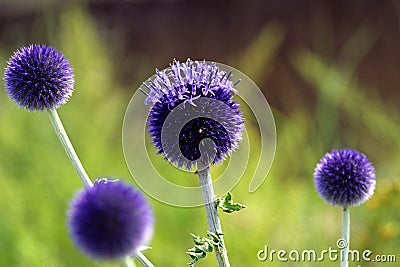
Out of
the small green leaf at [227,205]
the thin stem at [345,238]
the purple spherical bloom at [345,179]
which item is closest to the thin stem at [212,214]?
the small green leaf at [227,205]

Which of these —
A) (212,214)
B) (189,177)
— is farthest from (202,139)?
(189,177)

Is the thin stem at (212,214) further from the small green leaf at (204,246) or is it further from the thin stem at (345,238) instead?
the thin stem at (345,238)

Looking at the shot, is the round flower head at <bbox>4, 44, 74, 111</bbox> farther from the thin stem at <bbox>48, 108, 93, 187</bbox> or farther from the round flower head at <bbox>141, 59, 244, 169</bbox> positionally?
the round flower head at <bbox>141, 59, 244, 169</bbox>

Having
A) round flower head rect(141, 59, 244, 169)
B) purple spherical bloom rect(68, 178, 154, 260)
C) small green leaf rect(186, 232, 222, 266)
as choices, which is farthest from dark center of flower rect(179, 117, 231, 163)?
purple spherical bloom rect(68, 178, 154, 260)

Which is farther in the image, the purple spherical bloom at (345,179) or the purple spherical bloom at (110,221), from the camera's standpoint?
the purple spherical bloom at (345,179)

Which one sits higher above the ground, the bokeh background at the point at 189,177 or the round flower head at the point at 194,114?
the bokeh background at the point at 189,177

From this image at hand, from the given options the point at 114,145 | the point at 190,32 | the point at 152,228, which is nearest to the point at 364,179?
the point at 152,228
